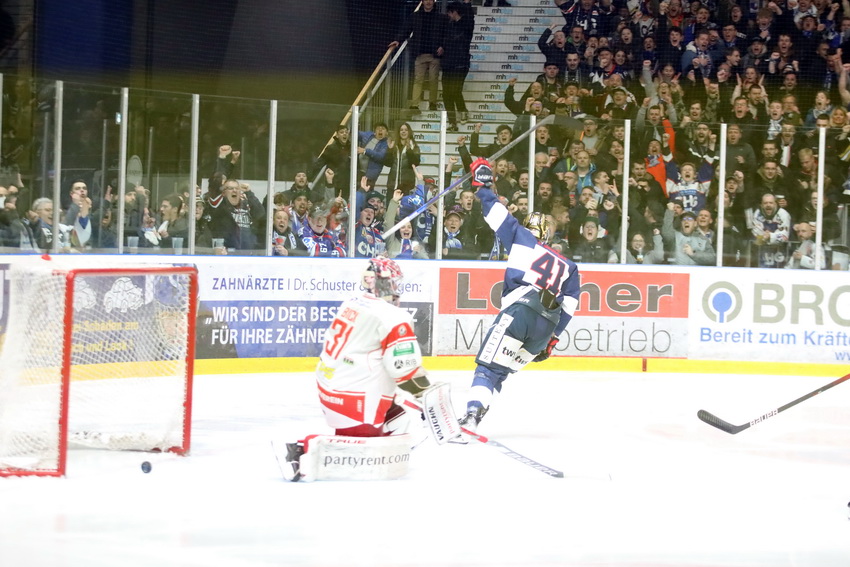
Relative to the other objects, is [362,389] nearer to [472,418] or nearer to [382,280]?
[382,280]

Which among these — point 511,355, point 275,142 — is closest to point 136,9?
point 275,142

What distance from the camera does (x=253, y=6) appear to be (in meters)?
12.8

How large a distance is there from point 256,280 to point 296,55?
4909mm

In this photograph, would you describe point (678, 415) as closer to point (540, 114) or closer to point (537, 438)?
point (537, 438)

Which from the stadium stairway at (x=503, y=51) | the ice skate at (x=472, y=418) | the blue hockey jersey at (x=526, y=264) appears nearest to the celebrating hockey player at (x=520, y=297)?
the blue hockey jersey at (x=526, y=264)

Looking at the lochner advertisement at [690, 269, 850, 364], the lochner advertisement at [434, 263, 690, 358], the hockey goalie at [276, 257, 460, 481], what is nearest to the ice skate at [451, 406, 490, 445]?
the hockey goalie at [276, 257, 460, 481]

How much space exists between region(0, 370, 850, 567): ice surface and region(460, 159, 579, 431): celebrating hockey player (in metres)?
0.44

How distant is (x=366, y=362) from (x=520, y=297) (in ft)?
5.32

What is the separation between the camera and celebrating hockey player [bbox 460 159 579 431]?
6035mm

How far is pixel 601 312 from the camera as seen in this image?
9625 millimetres

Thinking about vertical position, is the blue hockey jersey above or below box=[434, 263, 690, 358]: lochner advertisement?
above

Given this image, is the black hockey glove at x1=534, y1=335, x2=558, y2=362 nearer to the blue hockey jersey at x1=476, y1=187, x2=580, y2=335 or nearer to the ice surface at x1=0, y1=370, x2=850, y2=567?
the blue hockey jersey at x1=476, y1=187, x2=580, y2=335

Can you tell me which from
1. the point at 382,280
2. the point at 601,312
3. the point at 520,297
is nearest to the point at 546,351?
the point at 520,297

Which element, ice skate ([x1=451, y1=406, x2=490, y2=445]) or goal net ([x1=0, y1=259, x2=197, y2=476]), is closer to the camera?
goal net ([x1=0, y1=259, x2=197, y2=476])
